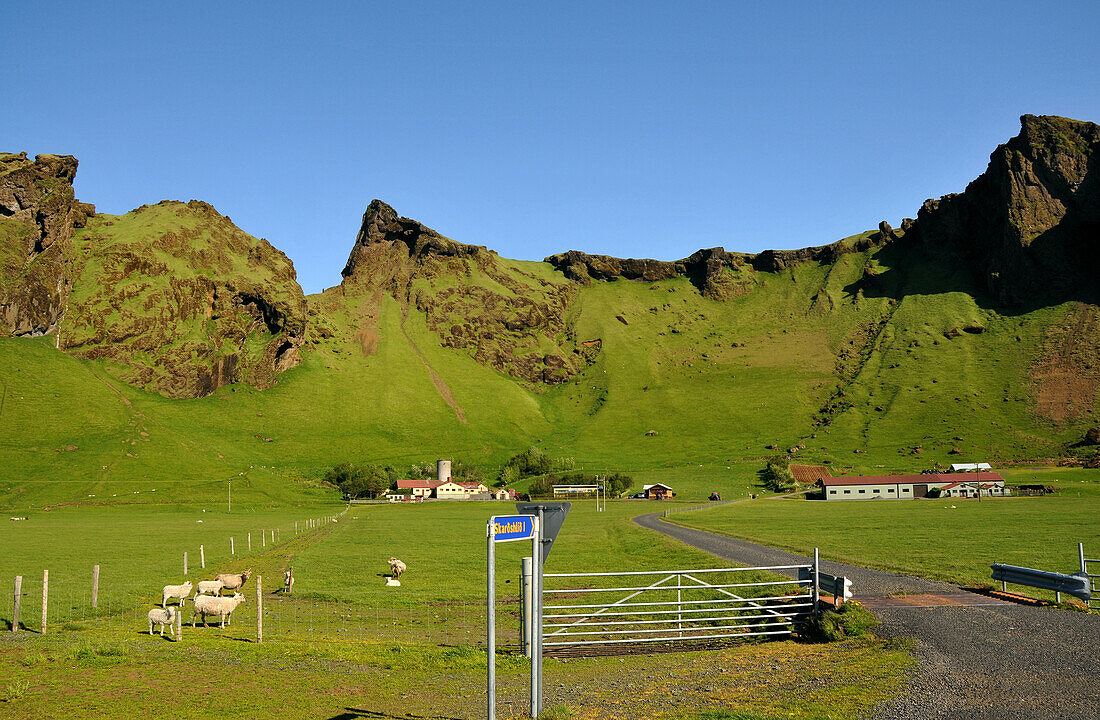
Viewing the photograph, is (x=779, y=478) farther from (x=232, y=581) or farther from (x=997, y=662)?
(x=997, y=662)

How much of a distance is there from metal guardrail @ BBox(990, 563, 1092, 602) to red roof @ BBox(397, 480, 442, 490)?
162 m

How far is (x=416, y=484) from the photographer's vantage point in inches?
7200

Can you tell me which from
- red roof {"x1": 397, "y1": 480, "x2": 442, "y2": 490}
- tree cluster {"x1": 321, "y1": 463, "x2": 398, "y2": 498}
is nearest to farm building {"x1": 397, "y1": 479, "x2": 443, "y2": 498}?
red roof {"x1": 397, "y1": 480, "x2": 442, "y2": 490}

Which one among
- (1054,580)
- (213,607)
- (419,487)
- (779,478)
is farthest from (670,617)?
(419,487)

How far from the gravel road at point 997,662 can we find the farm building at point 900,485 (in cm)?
13783

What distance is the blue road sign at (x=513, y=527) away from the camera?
46.4 ft

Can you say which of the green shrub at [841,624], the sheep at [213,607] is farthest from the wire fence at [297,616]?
the green shrub at [841,624]

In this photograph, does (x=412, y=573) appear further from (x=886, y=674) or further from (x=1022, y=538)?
(x=1022, y=538)

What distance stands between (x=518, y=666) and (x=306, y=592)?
19.0m

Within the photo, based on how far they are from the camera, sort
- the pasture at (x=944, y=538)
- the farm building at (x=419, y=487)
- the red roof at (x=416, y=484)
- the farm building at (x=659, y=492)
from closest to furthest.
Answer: the pasture at (x=944, y=538) → the farm building at (x=659, y=492) → the farm building at (x=419, y=487) → the red roof at (x=416, y=484)

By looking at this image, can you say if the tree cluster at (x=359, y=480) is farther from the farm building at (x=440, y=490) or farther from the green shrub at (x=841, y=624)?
the green shrub at (x=841, y=624)

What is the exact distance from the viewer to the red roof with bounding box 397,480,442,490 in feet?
598

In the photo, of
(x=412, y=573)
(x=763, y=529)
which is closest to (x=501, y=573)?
(x=412, y=573)

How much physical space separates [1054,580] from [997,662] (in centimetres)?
1034
